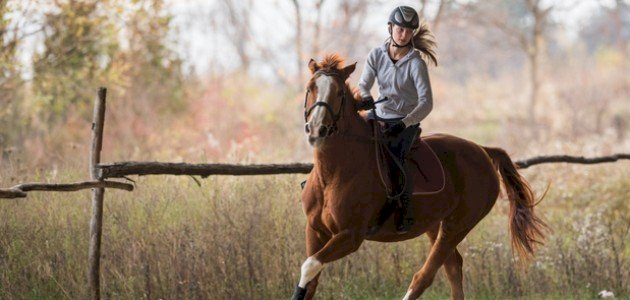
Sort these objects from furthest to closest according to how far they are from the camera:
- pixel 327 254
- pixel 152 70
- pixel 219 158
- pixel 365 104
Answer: pixel 152 70
pixel 219 158
pixel 365 104
pixel 327 254

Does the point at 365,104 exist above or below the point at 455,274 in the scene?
above

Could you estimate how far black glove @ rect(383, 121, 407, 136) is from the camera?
638 cm

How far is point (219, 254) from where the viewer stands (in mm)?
8031

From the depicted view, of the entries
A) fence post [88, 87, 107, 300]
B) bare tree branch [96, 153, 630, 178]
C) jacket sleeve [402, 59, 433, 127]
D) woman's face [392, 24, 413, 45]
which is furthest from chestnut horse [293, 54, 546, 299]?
fence post [88, 87, 107, 300]

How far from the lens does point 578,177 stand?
1570 cm

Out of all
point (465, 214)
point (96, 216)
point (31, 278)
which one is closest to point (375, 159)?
point (465, 214)

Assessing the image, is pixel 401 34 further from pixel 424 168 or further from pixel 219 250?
pixel 219 250

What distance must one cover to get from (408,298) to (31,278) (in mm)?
2990

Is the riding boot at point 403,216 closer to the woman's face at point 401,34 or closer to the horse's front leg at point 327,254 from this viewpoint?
the horse's front leg at point 327,254

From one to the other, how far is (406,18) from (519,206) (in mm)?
2357

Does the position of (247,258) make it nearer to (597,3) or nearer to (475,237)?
(475,237)

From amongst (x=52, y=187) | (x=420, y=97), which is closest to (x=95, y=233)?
(x=52, y=187)

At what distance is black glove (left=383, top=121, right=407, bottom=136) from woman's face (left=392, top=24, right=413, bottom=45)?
0.58 metres

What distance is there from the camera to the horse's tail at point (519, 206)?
25.7 feet
